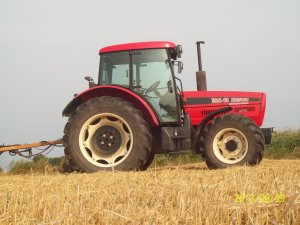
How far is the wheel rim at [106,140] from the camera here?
6.05 m

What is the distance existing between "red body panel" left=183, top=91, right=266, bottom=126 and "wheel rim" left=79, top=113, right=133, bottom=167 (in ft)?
4.11

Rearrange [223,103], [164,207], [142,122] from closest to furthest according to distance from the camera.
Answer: [164,207]
[142,122]
[223,103]

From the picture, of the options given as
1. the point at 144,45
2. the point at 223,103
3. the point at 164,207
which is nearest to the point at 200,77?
the point at 223,103

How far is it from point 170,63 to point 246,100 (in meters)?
1.61

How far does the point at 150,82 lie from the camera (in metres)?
6.38

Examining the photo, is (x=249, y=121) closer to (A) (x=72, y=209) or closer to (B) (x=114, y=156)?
(B) (x=114, y=156)

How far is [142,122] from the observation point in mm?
5980

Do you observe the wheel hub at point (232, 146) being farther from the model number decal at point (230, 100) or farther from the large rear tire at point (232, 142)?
the model number decal at point (230, 100)

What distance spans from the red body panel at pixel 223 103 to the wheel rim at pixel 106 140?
1.25 m

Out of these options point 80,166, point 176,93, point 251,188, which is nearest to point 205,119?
point 176,93

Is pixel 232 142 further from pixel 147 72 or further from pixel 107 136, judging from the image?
pixel 107 136

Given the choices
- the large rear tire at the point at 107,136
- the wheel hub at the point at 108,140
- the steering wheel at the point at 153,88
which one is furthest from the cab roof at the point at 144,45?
the wheel hub at the point at 108,140

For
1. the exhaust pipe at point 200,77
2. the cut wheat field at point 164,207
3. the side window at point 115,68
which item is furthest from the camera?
the exhaust pipe at point 200,77

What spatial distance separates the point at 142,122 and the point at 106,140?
587 mm
